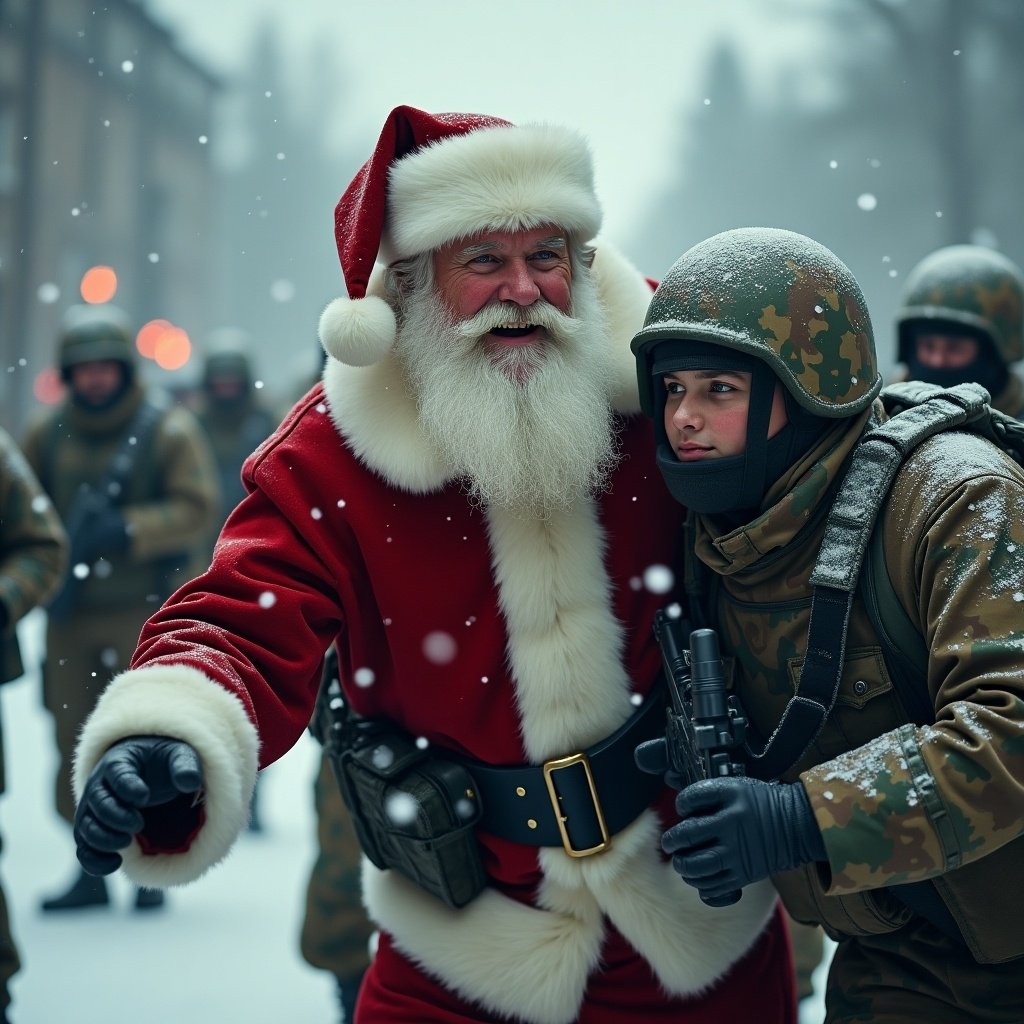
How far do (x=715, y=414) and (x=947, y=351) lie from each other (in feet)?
7.88

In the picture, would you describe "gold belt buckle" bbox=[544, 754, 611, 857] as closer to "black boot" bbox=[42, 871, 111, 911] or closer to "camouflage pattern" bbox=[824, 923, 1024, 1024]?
"camouflage pattern" bbox=[824, 923, 1024, 1024]

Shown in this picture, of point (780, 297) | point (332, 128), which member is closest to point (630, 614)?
point (780, 297)

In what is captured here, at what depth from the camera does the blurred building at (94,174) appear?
2000cm

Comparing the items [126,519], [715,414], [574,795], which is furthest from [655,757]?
[126,519]

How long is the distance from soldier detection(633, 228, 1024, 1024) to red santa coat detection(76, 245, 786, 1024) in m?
0.18

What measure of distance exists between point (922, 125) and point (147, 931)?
35.5 ft

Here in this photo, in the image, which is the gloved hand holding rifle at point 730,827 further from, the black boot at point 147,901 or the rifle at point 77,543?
the rifle at point 77,543

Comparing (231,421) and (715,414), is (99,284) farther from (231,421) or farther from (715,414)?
(715,414)

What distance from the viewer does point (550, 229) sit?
2602 mm

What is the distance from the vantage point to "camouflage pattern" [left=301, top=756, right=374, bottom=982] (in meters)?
4.16

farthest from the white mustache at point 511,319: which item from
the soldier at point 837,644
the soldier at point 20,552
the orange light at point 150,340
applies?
the orange light at point 150,340

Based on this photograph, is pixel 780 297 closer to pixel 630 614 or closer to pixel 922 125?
pixel 630 614

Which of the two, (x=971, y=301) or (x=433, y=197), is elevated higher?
(x=433, y=197)

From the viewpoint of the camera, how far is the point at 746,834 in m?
1.87
